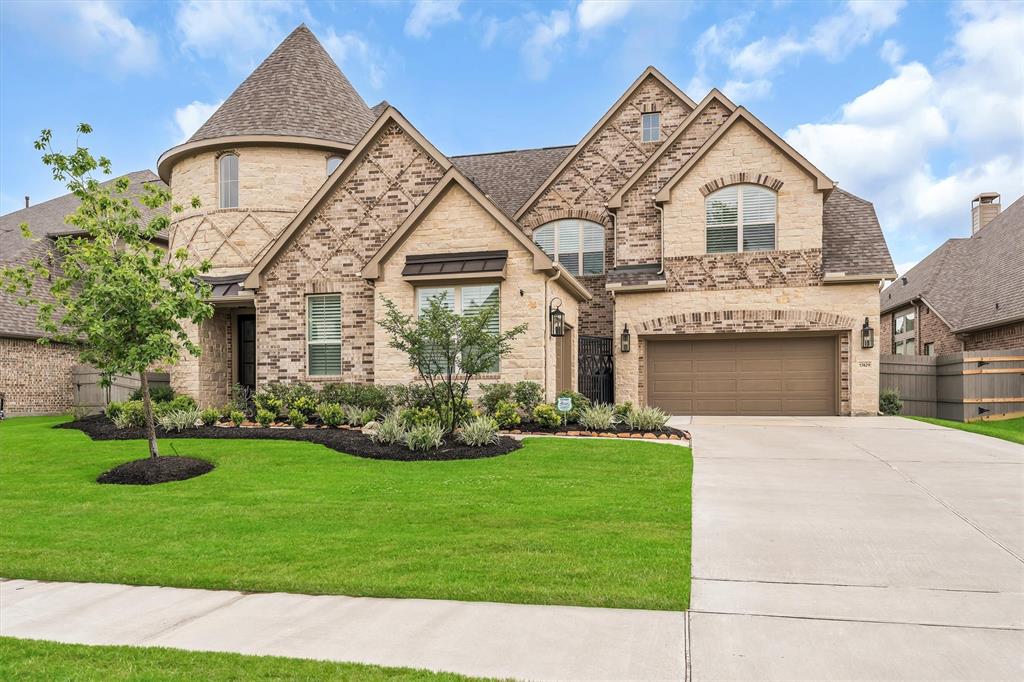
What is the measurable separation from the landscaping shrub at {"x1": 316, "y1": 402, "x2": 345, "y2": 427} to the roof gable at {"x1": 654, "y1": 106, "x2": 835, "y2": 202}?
1013cm

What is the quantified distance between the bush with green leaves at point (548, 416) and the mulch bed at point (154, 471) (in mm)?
6208

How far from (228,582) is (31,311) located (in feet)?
75.5

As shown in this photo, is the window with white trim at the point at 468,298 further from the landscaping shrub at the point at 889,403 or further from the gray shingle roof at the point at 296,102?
the landscaping shrub at the point at 889,403

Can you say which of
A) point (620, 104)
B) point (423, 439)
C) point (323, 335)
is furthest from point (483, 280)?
point (620, 104)

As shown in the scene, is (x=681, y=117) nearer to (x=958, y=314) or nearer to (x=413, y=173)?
(x=413, y=173)

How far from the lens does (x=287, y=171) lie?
64.5ft

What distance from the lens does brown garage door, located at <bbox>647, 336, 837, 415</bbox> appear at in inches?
726

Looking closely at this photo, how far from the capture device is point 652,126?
22.1 metres

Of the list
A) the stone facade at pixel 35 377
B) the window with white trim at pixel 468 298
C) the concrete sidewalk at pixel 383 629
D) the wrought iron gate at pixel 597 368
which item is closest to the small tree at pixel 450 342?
the window with white trim at pixel 468 298

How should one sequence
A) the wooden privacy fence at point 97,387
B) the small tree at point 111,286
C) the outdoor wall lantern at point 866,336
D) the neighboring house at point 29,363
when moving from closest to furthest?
the small tree at point 111,286 < the outdoor wall lantern at point 866,336 < the wooden privacy fence at point 97,387 < the neighboring house at point 29,363

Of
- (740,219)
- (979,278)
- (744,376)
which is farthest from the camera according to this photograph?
(979,278)

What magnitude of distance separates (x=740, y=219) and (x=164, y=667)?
1736cm

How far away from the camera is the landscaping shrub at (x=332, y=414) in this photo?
1485cm

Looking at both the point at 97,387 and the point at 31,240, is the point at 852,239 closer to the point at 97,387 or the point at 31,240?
the point at 97,387
